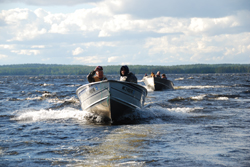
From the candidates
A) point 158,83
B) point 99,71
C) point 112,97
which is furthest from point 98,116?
point 158,83

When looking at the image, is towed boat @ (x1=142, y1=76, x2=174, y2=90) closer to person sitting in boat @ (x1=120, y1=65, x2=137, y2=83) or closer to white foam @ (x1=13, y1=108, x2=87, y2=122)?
white foam @ (x1=13, y1=108, x2=87, y2=122)

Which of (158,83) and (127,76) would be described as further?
(158,83)

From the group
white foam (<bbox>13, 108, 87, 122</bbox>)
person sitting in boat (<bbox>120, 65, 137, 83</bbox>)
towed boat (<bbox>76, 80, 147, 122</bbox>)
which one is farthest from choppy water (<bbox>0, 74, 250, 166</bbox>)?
person sitting in boat (<bbox>120, 65, 137, 83</bbox>)

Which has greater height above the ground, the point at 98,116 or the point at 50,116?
the point at 98,116

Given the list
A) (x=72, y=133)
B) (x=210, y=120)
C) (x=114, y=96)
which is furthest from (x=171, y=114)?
(x=72, y=133)

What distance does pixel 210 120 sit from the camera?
1241 centimetres

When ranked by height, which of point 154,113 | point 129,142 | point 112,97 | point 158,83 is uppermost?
point 112,97

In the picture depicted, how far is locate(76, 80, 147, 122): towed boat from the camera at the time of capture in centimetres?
1157

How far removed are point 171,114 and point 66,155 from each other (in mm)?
8171

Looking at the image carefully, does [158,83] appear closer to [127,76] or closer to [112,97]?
[127,76]

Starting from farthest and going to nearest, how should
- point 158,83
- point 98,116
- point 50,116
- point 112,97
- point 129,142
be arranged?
point 158,83 < point 50,116 < point 98,116 < point 112,97 < point 129,142

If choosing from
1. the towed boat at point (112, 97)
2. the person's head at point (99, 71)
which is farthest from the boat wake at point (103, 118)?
the person's head at point (99, 71)

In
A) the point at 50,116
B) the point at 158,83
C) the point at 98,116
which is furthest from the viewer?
the point at 158,83

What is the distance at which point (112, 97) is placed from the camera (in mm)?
11586
